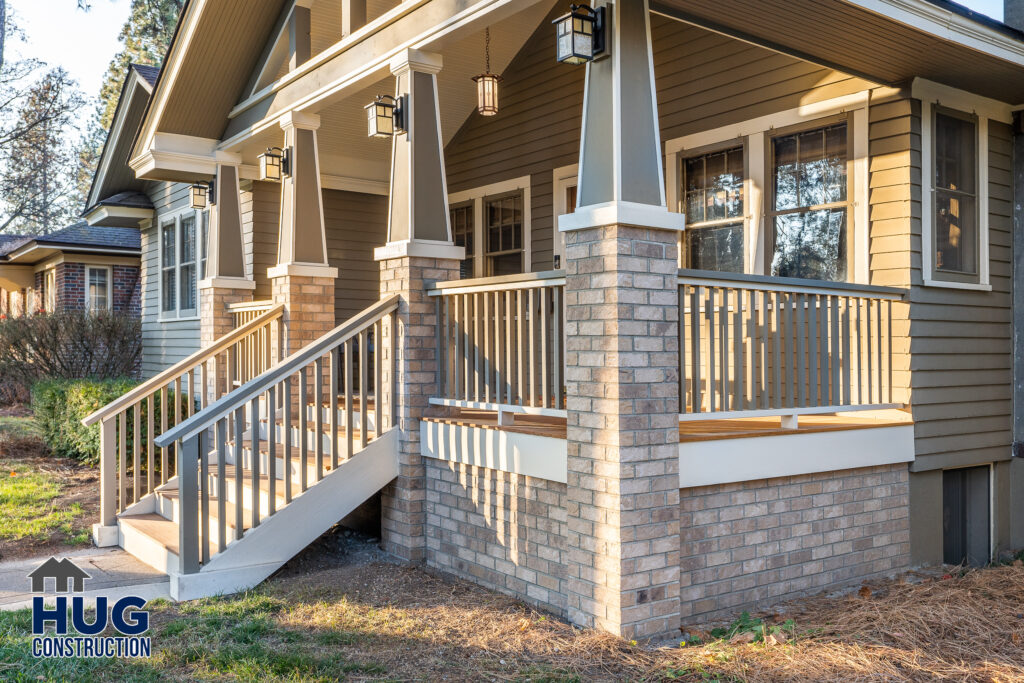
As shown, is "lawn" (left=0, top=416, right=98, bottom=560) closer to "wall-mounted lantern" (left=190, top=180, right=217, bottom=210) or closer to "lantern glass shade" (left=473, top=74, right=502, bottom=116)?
"wall-mounted lantern" (left=190, top=180, right=217, bottom=210)

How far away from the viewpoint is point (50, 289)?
2039cm

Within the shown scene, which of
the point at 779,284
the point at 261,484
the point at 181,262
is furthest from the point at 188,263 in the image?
the point at 779,284

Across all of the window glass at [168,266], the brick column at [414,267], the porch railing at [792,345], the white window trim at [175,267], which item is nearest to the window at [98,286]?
the white window trim at [175,267]

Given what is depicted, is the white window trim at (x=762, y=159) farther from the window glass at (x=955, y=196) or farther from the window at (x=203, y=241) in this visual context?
the window at (x=203, y=241)

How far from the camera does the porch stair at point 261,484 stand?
17.4 ft

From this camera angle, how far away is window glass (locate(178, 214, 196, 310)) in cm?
1280

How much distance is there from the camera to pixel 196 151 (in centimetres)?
948

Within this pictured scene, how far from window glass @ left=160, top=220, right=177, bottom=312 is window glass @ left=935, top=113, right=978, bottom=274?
11037 mm

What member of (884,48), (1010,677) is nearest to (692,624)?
(1010,677)

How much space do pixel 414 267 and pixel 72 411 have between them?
6.81 metres

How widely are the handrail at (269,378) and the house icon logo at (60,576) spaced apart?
1076 millimetres

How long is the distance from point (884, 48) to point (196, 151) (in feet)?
23.2

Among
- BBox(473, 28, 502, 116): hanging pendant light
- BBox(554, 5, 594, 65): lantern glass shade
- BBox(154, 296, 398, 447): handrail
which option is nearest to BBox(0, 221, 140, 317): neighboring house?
BBox(473, 28, 502, 116): hanging pendant light

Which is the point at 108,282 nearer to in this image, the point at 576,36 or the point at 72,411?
the point at 72,411
